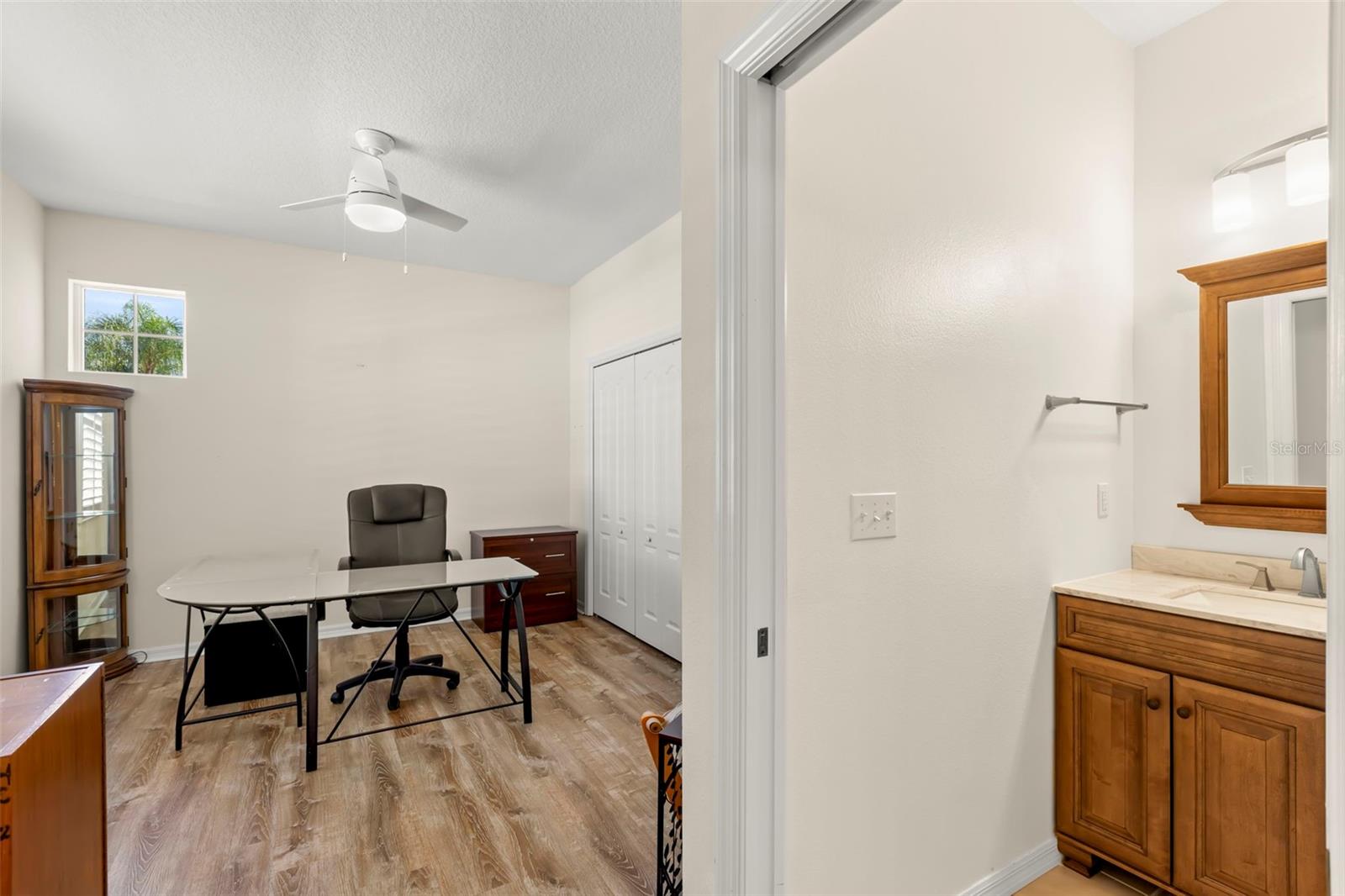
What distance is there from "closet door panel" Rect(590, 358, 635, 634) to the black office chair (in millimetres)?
1257

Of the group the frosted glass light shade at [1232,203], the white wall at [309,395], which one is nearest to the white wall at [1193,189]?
the frosted glass light shade at [1232,203]

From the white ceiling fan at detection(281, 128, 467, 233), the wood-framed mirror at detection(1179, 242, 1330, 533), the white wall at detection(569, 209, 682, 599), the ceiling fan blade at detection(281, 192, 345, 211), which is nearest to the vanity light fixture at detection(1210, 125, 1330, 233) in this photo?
the wood-framed mirror at detection(1179, 242, 1330, 533)

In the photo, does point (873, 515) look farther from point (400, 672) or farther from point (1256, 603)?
point (400, 672)

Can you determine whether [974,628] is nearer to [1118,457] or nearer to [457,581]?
[1118,457]

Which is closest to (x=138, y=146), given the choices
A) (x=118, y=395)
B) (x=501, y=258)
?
(x=118, y=395)

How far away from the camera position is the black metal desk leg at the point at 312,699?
2.44m

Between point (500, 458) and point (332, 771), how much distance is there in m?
2.81

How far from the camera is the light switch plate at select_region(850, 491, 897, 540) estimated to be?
56.0 inches

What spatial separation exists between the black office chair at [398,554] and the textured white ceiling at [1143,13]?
11.4 feet

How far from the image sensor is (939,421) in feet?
5.21

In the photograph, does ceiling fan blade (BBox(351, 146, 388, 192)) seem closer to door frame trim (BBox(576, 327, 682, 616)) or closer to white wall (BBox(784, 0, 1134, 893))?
white wall (BBox(784, 0, 1134, 893))

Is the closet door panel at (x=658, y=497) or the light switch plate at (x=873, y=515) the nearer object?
the light switch plate at (x=873, y=515)

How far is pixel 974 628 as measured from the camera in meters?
1.66

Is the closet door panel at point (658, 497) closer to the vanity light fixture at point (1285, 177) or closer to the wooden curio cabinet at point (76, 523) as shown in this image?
the vanity light fixture at point (1285, 177)
